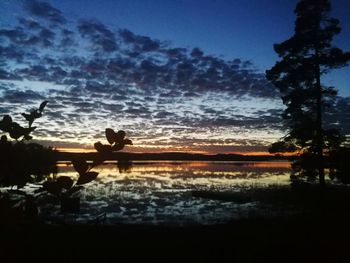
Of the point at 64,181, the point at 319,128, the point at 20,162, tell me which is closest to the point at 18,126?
the point at 20,162

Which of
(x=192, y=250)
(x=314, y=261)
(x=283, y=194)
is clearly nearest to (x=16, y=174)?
(x=314, y=261)

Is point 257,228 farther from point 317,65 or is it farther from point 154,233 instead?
point 317,65

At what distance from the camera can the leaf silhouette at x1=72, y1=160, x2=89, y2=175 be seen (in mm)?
2648

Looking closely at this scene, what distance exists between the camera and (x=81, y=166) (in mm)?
2680

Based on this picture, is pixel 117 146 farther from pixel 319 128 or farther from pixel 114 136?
pixel 319 128

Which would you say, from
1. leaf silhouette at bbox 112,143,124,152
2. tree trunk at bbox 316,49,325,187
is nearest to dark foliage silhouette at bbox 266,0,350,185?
tree trunk at bbox 316,49,325,187

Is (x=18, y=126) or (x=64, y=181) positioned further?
(x=18, y=126)

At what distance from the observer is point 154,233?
15.9 meters

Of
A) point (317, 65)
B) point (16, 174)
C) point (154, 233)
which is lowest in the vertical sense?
point (154, 233)

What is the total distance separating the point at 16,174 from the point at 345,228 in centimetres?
1514

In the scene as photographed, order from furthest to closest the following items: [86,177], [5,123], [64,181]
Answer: [5,123] < [64,181] < [86,177]

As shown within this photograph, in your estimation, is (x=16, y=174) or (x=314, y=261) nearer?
(x=16, y=174)

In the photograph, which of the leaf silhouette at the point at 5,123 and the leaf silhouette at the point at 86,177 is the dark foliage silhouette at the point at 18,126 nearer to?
the leaf silhouette at the point at 5,123

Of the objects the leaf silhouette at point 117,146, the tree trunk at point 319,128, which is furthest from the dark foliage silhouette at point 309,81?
the leaf silhouette at point 117,146
